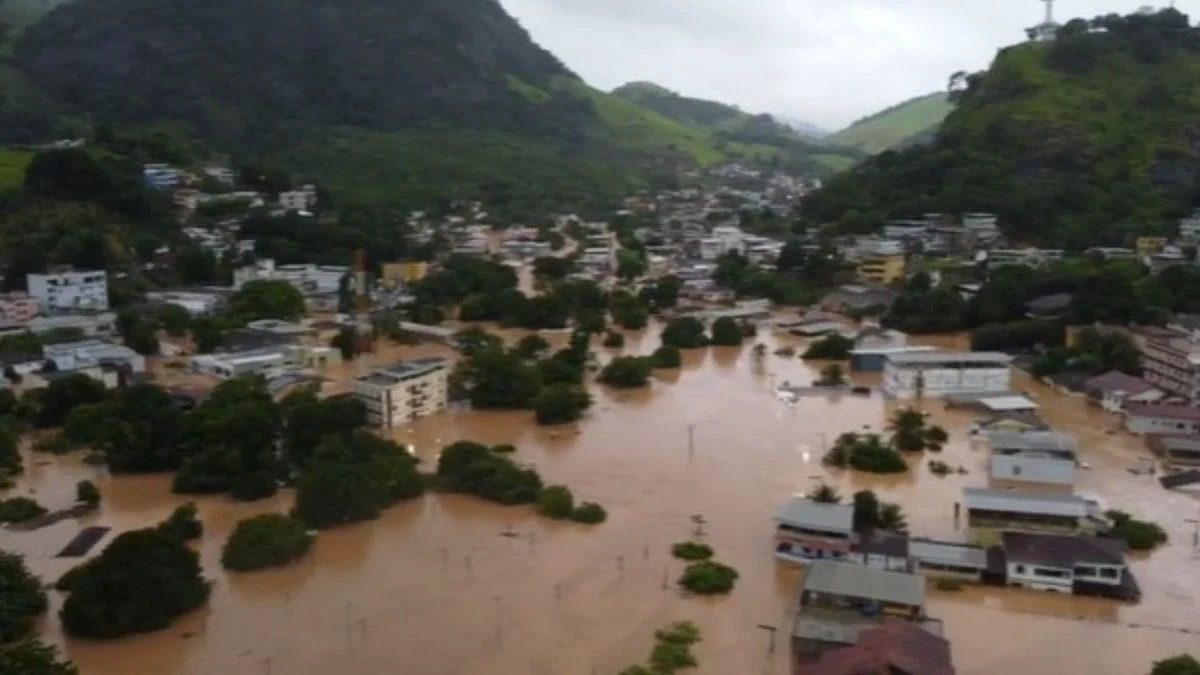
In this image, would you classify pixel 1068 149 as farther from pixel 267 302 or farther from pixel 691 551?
pixel 691 551

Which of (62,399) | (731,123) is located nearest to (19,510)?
(62,399)

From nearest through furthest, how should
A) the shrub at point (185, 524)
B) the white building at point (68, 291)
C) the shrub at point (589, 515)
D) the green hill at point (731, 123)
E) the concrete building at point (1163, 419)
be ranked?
1. the shrub at point (185, 524)
2. the shrub at point (589, 515)
3. the concrete building at point (1163, 419)
4. the white building at point (68, 291)
5. the green hill at point (731, 123)

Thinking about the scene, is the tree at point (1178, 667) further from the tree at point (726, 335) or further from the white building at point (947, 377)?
the tree at point (726, 335)

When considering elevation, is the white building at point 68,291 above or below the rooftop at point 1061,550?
above

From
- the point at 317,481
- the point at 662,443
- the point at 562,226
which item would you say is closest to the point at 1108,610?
the point at 662,443

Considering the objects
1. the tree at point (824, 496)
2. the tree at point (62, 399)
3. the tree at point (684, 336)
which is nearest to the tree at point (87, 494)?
the tree at point (62, 399)
